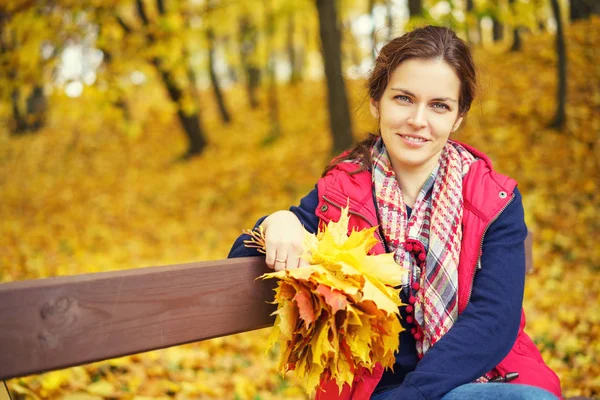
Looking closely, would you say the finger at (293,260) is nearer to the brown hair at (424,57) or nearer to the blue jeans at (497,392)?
the brown hair at (424,57)

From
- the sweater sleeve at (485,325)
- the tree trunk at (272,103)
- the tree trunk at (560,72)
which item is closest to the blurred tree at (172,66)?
the tree trunk at (272,103)

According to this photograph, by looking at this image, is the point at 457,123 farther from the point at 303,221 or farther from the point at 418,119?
the point at 303,221

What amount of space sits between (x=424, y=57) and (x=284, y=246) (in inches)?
36.8

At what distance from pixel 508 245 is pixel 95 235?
8320 millimetres

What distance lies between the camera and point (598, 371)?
147 inches

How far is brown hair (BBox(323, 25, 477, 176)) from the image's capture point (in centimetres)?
205

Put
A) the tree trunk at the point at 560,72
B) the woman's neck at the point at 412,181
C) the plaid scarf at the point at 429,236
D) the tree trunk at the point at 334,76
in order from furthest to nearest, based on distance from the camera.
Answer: the tree trunk at the point at 334,76 → the tree trunk at the point at 560,72 → the woman's neck at the point at 412,181 → the plaid scarf at the point at 429,236

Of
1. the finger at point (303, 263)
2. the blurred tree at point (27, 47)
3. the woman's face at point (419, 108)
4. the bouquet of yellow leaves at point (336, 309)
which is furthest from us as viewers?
the blurred tree at point (27, 47)

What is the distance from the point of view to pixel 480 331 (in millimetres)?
1824

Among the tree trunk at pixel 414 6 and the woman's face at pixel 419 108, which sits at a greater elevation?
the tree trunk at pixel 414 6

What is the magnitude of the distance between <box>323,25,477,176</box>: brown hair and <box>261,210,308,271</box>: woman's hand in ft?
1.58

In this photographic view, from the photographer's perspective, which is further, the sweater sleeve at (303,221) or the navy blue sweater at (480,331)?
the sweater sleeve at (303,221)

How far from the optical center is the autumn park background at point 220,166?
3.90 meters

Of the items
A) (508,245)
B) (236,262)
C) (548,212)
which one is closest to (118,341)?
(236,262)
